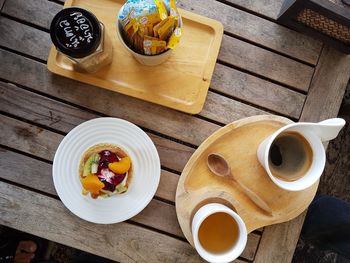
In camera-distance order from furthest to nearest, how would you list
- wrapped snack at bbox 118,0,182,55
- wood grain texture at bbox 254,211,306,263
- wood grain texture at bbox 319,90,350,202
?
wood grain texture at bbox 319,90,350,202 < wood grain texture at bbox 254,211,306,263 < wrapped snack at bbox 118,0,182,55

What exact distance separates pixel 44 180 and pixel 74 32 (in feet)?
1.18

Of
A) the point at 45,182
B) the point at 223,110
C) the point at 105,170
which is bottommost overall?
the point at 45,182

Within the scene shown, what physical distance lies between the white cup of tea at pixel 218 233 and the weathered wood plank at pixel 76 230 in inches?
4.8

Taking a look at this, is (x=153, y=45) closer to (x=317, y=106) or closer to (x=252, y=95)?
(x=252, y=95)

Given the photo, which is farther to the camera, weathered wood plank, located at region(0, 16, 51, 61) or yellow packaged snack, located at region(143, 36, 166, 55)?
weathered wood plank, located at region(0, 16, 51, 61)

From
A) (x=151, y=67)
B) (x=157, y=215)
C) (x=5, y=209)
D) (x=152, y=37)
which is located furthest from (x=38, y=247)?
(x=152, y=37)

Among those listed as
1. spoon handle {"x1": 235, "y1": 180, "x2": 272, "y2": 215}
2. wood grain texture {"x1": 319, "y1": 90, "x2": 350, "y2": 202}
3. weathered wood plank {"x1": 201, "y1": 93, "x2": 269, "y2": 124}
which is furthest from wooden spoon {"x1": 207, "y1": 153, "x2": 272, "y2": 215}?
wood grain texture {"x1": 319, "y1": 90, "x2": 350, "y2": 202}

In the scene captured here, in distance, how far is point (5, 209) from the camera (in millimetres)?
831

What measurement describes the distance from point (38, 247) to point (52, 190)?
56 cm

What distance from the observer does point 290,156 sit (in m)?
0.81

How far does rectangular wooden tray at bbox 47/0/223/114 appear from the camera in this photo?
2.80 feet

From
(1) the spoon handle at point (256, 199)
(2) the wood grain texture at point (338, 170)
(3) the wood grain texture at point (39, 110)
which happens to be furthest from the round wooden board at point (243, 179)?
(2) the wood grain texture at point (338, 170)

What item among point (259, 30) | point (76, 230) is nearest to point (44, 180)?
point (76, 230)

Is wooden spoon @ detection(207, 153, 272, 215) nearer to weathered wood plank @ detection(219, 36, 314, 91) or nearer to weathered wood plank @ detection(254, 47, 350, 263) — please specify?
weathered wood plank @ detection(254, 47, 350, 263)
